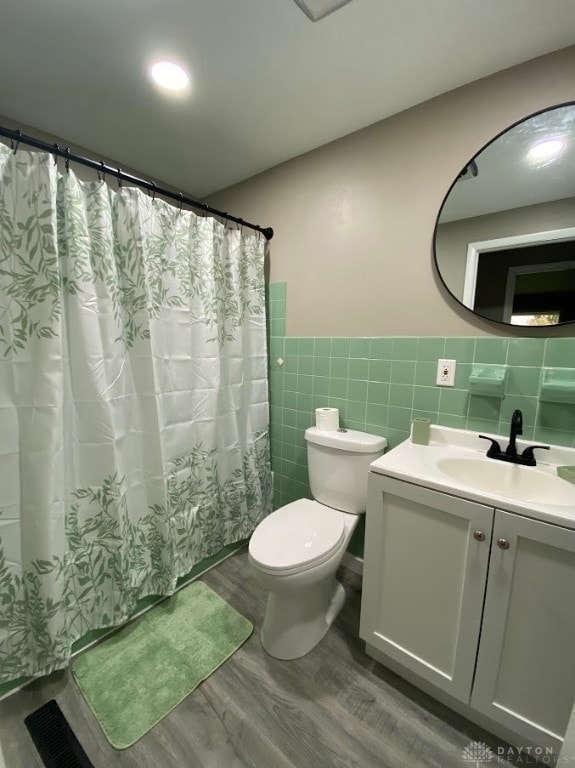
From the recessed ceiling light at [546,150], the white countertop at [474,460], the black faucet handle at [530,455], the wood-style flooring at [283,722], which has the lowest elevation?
the wood-style flooring at [283,722]

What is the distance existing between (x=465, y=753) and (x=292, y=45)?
2.41 metres

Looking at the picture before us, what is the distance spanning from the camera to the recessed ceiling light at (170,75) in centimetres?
115

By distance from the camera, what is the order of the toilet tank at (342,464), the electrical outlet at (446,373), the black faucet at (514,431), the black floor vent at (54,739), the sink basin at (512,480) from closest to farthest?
the black floor vent at (54,739) → the sink basin at (512,480) → the black faucet at (514,431) → the electrical outlet at (446,373) → the toilet tank at (342,464)

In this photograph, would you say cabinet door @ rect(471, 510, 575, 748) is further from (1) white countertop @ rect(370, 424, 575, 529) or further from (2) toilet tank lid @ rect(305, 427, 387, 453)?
(2) toilet tank lid @ rect(305, 427, 387, 453)

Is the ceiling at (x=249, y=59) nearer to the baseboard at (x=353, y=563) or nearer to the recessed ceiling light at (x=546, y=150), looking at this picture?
the recessed ceiling light at (x=546, y=150)

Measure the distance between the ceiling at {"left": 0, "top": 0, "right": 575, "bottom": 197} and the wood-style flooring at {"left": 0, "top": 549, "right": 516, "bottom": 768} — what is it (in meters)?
2.30

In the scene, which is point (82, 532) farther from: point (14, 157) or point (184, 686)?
point (14, 157)

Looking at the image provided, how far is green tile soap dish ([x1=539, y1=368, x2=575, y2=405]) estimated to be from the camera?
1091 millimetres

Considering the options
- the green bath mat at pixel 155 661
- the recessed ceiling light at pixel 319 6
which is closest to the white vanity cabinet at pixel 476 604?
the green bath mat at pixel 155 661

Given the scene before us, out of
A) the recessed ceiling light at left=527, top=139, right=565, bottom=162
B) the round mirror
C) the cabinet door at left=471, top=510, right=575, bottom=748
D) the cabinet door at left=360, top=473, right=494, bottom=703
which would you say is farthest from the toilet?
the recessed ceiling light at left=527, top=139, right=565, bottom=162

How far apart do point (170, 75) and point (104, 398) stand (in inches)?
50.6

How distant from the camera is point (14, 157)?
0.99 metres

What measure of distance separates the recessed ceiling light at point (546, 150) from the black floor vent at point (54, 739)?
251 cm

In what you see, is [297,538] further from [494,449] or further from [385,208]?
[385,208]
